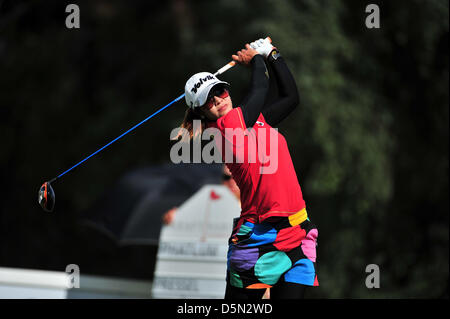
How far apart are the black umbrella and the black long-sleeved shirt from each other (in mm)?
4151

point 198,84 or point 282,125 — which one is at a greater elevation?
point 282,125

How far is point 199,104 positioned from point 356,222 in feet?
21.6

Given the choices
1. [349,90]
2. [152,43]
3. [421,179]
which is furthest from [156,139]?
[421,179]

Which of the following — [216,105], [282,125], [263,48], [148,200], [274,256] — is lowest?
[274,256]

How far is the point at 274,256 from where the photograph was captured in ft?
13.1

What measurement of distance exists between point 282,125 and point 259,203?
243 inches

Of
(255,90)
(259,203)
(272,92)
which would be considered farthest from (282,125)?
(259,203)

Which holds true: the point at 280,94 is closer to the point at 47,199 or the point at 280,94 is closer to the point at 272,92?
the point at 272,92

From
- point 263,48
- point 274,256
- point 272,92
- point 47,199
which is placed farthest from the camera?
point 47,199

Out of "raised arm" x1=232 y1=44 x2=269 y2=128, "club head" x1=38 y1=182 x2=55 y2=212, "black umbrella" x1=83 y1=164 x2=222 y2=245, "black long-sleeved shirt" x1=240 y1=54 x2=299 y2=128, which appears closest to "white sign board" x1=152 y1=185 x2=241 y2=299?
"black umbrella" x1=83 y1=164 x2=222 y2=245

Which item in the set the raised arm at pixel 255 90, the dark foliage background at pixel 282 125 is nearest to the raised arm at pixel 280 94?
the raised arm at pixel 255 90

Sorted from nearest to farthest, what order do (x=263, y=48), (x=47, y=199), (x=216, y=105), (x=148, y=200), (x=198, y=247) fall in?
(x=216, y=105) < (x=263, y=48) < (x=47, y=199) < (x=198, y=247) < (x=148, y=200)

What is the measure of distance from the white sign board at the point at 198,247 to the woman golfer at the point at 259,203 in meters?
2.84
